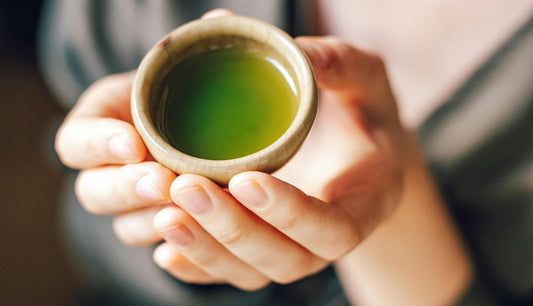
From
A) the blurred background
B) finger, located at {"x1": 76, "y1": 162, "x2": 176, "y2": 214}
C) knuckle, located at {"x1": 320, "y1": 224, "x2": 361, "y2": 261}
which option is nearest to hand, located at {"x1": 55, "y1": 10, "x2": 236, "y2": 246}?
finger, located at {"x1": 76, "y1": 162, "x2": 176, "y2": 214}

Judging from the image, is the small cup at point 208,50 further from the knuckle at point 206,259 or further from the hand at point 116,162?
the knuckle at point 206,259

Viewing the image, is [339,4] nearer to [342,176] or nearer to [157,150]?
[342,176]

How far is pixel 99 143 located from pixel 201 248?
10.9 inches

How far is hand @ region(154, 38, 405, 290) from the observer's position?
79 cm

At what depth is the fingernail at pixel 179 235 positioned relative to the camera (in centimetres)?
85

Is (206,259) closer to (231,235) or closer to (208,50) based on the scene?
(231,235)

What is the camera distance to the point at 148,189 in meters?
0.83

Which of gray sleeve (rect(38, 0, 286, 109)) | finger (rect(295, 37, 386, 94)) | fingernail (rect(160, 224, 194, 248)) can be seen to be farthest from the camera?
gray sleeve (rect(38, 0, 286, 109))

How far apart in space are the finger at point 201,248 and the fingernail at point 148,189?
3 cm

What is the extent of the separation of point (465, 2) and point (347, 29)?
1.30ft

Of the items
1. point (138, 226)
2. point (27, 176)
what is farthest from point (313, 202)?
point (27, 176)

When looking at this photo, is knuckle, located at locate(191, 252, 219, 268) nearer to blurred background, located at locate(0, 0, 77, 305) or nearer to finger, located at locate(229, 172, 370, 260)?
finger, located at locate(229, 172, 370, 260)

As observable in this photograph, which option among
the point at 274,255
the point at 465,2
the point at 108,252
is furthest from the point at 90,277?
the point at 465,2

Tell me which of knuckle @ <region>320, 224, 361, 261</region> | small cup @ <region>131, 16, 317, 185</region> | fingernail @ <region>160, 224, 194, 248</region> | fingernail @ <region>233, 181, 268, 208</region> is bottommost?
knuckle @ <region>320, 224, 361, 261</region>
